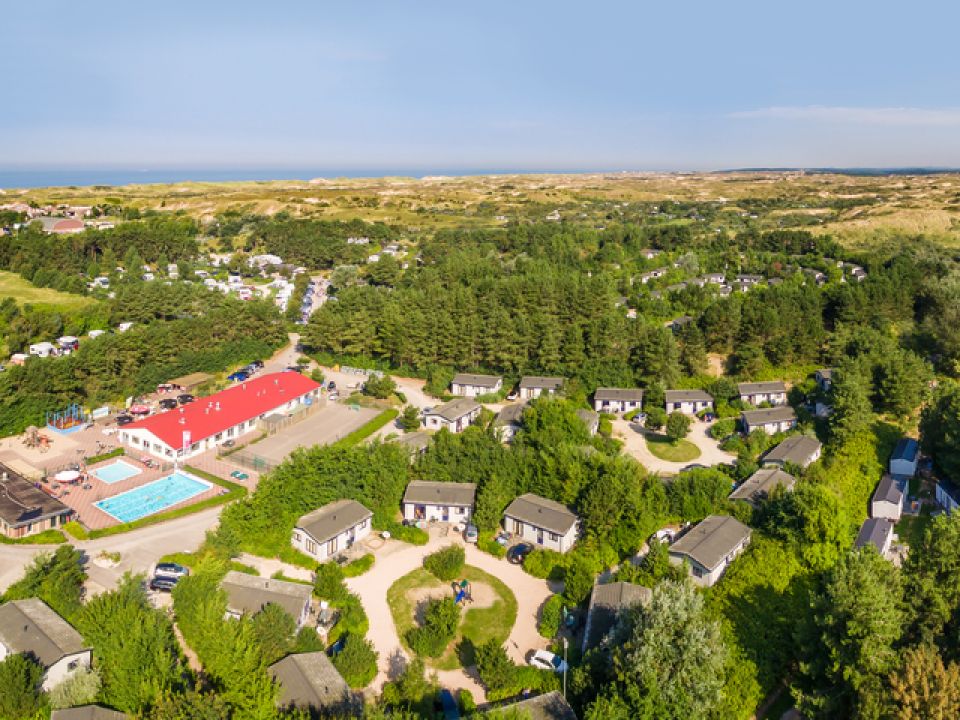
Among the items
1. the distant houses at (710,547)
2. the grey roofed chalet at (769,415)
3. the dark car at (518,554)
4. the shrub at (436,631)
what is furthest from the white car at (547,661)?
the grey roofed chalet at (769,415)

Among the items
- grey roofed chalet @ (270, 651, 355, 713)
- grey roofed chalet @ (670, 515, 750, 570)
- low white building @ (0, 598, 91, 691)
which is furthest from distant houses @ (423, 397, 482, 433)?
low white building @ (0, 598, 91, 691)

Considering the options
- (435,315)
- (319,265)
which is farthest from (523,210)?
(435,315)

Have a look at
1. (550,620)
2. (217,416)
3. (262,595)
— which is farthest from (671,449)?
(217,416)

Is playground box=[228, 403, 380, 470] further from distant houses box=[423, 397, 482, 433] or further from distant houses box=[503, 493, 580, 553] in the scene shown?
distant houses box=[503, 493, 580, 553]

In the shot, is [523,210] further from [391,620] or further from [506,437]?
[391,620]

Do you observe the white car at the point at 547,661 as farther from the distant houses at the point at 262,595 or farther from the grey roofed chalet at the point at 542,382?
the grey roofed chalet at the point at 542,382

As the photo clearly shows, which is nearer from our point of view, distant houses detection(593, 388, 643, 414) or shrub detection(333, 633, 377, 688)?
shrub detection(333, 633, 377, 688)
